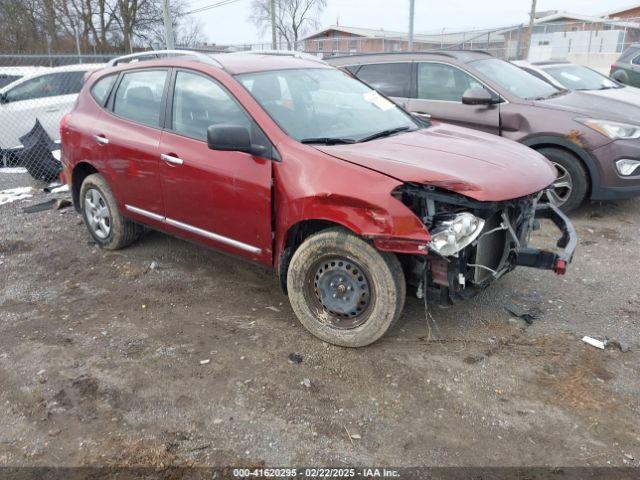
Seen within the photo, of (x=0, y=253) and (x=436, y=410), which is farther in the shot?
(x=0, y=253)

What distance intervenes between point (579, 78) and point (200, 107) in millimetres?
7250

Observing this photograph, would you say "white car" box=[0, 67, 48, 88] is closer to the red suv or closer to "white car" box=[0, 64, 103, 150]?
"white car" box=[0, 64, 103, 150]

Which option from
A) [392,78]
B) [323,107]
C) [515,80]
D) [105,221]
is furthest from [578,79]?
[105,221]

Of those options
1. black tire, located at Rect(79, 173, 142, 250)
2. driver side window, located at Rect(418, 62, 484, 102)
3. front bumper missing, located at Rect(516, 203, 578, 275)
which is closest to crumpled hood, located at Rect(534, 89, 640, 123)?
driver side window, located at Rect(418, 62, 484, 102)

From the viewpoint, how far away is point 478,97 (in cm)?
604

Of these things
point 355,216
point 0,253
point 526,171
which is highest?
point 526,171

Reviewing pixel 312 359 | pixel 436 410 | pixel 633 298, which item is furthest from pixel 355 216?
pixel 633 298

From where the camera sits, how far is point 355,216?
314cm

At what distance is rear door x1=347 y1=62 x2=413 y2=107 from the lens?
272 inches

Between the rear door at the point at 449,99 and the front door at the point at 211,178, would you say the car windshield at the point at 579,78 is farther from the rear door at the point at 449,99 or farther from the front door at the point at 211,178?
the front door at the point at 211,178

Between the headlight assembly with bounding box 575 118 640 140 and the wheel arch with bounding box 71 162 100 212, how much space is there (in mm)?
5102

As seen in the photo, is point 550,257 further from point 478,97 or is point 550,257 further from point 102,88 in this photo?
point 102,88

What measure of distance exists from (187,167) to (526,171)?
7.81 ft

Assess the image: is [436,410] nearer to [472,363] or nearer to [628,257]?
[472,363]
